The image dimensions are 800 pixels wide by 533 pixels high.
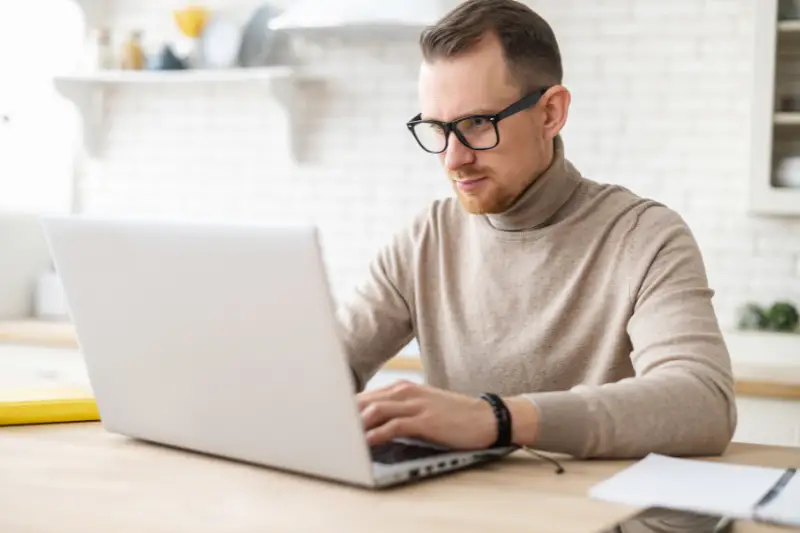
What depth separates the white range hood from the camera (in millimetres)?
3648

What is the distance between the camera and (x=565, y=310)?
6.21 ft

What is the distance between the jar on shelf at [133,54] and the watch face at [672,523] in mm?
3638

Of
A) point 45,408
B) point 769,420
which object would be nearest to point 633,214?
point 45,408

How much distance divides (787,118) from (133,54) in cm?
239

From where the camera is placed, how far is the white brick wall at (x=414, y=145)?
12.3 ft

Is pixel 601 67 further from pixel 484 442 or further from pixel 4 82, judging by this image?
pixel 484 442

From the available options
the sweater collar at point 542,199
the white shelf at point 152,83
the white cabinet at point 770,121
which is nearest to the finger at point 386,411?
the sweater collar at point 542,199

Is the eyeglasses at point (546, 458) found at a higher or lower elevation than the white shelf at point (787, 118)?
lower

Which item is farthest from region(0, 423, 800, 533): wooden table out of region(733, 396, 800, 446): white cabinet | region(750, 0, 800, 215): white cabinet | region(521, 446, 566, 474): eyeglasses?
region(750, 0, 800, 215): white cabinet

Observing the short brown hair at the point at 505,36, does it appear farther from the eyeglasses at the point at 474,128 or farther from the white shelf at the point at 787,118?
the white shelf at the point at 787,118

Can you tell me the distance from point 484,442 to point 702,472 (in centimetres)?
25

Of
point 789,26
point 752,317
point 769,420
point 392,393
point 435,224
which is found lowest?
point 769,420

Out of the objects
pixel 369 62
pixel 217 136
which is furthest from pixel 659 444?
pixel 217 136

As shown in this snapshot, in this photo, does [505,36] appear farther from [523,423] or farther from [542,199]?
[523,423]
